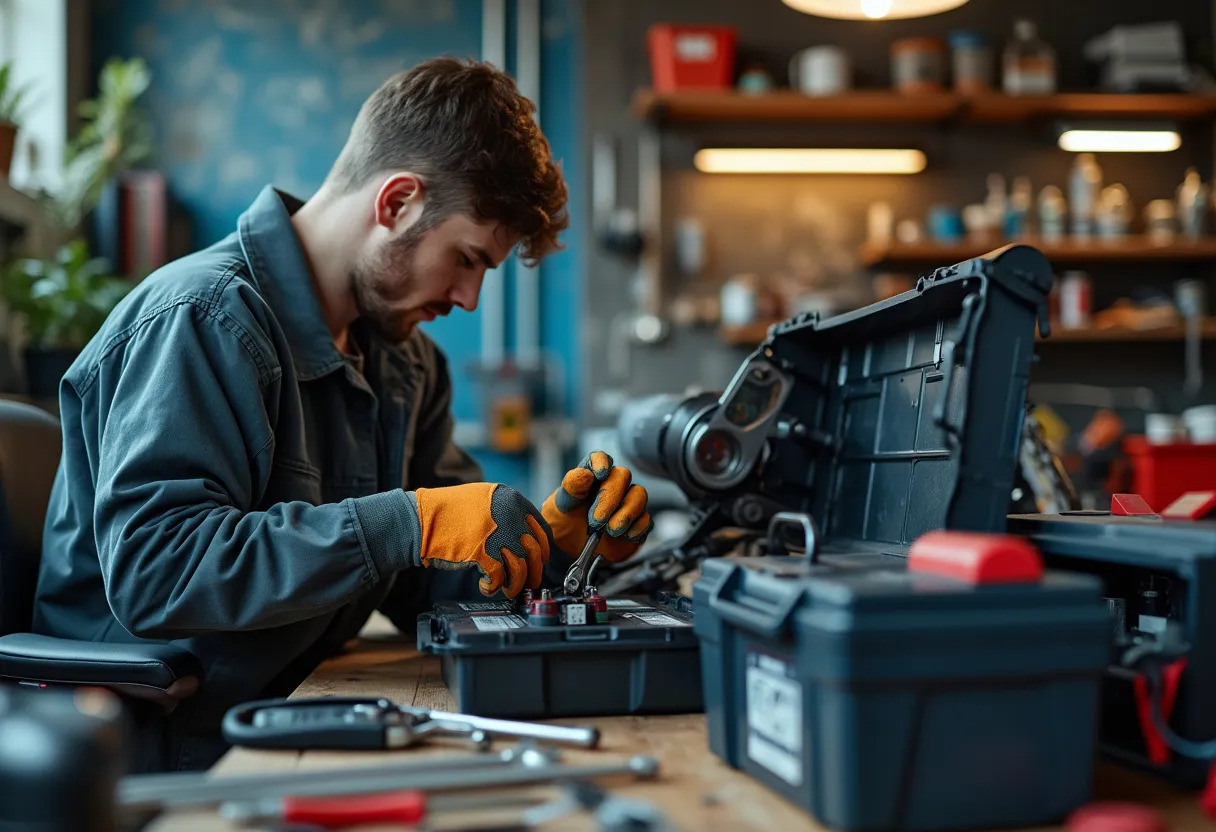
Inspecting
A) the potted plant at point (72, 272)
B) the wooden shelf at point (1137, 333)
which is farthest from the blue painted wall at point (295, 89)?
the wooden shelf at point (1137, 333)

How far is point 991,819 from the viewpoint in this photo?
731 millimetres

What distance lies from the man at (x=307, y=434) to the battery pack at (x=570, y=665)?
0.57 ft

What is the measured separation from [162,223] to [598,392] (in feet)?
6.13

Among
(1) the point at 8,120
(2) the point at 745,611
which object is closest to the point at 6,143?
(1) the point at 8,120

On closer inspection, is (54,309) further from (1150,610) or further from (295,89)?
(1150,610)

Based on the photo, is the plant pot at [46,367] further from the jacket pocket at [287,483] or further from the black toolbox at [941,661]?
the black toolbox at [941,661]

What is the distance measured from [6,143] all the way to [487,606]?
2686mm

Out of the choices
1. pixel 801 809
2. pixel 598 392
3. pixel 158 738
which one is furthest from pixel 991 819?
pixel 598 392

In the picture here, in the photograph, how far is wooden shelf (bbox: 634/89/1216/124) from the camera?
416 cm

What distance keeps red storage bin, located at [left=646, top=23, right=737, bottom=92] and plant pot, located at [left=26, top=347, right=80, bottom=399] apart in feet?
7.87

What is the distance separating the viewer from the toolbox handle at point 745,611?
74 cm

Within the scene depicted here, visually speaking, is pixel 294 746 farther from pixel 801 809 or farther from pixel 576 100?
pixel 576 100

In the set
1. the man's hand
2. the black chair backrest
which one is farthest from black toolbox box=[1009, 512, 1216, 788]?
the black chair backrest

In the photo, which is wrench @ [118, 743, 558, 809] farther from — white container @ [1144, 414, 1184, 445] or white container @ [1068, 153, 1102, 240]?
white container @ [1068, 153, 1102, 240]
